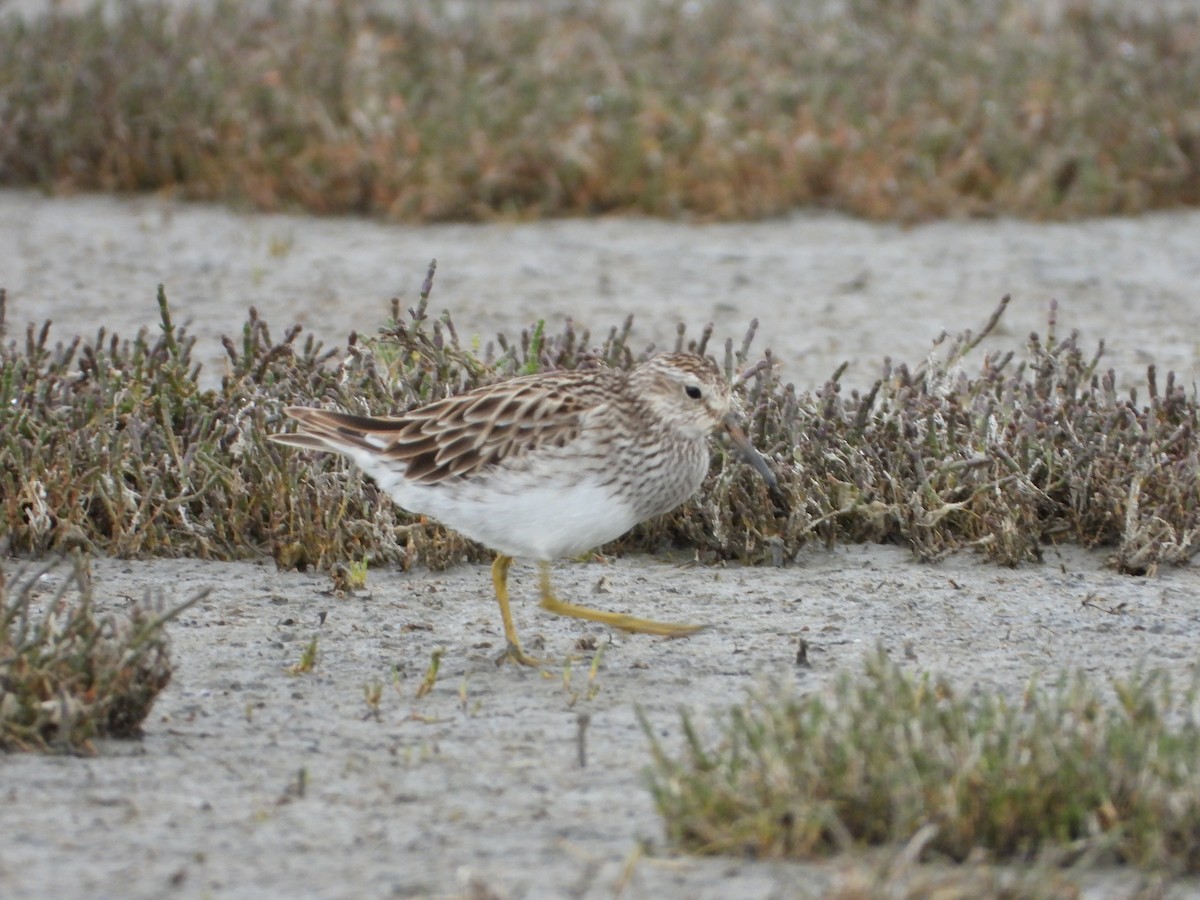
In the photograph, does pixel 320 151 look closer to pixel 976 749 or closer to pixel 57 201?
pixel 57 201

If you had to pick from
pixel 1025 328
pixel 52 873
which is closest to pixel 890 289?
pixel 1025 328

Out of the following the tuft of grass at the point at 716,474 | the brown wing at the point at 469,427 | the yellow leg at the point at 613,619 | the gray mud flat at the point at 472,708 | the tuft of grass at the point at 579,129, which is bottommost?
the gray mud flat at the point at 472,708

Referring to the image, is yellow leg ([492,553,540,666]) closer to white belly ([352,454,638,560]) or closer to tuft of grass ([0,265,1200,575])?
white belly ([352,454,638,560])

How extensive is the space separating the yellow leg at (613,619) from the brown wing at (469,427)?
0.37m

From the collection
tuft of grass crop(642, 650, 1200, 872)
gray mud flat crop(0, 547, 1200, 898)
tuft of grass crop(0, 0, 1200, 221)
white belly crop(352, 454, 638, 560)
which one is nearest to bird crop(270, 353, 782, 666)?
white belly crop(352, 454, 638, 560)

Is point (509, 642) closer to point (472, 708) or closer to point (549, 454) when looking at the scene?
point (472, 708)

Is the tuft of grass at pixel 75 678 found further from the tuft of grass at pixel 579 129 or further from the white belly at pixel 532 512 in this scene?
the tuft of grass at pixel 579 129

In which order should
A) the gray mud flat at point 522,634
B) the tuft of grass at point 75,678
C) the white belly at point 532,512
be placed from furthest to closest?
the white belly at point 532,512 → the tuft of grass at point 75,678 → the gray mud flat at point 522,634

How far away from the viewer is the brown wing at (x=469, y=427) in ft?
16.9

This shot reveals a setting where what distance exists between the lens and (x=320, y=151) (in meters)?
10.1

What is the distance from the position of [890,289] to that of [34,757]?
5641mm

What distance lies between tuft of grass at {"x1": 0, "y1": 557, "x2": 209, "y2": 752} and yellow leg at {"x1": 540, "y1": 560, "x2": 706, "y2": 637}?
120 cm

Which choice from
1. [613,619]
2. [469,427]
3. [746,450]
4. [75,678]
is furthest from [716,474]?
[75,678]

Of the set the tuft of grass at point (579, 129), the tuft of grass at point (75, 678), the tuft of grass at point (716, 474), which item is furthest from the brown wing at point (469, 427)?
the tuft of grass at point (579, 129)
